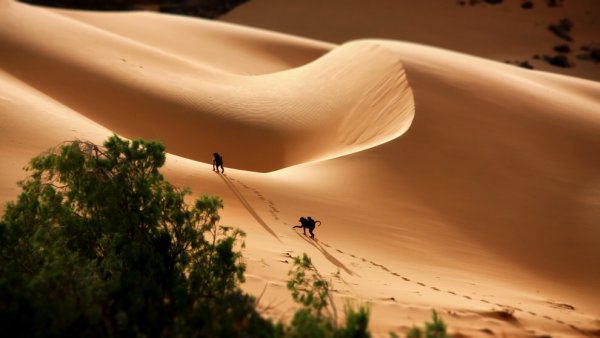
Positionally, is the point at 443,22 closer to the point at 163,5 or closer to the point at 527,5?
the point at 527,5

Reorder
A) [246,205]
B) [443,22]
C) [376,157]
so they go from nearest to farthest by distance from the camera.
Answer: [246,205]
[376,157]
[443,22]

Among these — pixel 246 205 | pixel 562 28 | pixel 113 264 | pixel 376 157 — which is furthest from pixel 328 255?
pixel 562 28

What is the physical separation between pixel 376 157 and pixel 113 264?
22.5ft

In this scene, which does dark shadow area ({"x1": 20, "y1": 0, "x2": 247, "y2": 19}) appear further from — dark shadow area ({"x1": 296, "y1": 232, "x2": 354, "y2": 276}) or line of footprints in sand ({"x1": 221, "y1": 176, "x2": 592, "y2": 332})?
dark shadow area ({"x1": 296, "y1": 232, "x2": 354, "y2": 276})

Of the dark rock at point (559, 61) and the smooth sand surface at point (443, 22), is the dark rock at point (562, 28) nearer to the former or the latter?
the smooth sand surface at point (443, 22)

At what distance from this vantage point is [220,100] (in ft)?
47.4

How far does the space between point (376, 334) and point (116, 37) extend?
1542 cm

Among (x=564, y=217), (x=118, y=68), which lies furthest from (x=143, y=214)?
(x=118, y=68)

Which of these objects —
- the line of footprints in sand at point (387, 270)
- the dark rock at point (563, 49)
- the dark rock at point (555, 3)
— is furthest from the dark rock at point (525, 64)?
the line of footprints in sand at point (387, 270)

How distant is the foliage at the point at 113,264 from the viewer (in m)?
3.99

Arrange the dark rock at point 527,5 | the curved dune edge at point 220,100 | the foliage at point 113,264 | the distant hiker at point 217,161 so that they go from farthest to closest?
the dark rock at point 527,5
the curved dune edge at point 220,100
the distant hiker at point 217,161
the foliage at point 113,264

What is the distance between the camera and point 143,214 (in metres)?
5.13

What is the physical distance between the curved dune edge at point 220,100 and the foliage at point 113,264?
6607 millimetres

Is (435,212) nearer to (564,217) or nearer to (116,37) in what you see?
(564,217)
